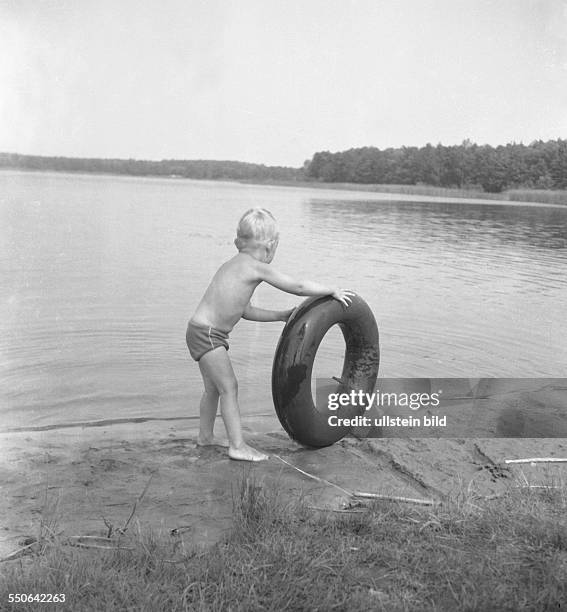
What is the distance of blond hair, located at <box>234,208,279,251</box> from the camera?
428 cm

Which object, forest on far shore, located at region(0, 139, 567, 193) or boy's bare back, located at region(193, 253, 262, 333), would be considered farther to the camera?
forest on far shore, located at region(0, 139, 567, 193)

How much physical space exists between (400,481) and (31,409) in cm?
288

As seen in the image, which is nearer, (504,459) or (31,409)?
(504,459)

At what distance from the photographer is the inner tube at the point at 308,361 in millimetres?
4328

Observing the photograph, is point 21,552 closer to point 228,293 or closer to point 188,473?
point 188,473

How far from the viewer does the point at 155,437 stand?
201 inches

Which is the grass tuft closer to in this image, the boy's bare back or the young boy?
the young boy

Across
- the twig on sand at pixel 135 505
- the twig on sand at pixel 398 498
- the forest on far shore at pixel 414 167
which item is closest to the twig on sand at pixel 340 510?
the twig on sand at pixel 398 498

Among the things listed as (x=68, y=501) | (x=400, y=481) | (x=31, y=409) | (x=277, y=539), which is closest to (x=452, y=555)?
(x=277, y=539)

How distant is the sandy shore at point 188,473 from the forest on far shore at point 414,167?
1.87 meters

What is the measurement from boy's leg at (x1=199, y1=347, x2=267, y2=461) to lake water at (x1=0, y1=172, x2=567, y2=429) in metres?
1.45

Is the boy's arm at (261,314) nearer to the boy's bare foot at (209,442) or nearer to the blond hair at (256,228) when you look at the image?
the blond hair at (256,228)

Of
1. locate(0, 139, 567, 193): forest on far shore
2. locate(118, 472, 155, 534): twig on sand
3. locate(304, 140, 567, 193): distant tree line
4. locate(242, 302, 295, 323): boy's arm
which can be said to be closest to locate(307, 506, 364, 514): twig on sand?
locate(118, 472, 155, 534): twig on sand

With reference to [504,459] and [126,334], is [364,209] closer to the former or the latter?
[126,334]
